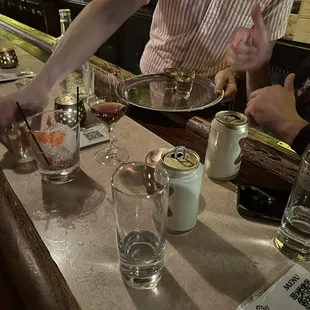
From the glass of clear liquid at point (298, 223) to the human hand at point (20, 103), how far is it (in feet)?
2.41

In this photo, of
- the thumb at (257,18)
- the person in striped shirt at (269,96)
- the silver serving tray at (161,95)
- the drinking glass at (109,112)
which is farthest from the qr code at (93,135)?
the thumb at (257,18)

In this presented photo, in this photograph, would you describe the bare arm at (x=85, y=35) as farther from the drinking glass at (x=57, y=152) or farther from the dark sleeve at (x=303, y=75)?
the dark sleeve at (x=303, y=75)

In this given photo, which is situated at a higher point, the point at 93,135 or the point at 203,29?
the point at 203,29

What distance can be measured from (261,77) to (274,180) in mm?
763

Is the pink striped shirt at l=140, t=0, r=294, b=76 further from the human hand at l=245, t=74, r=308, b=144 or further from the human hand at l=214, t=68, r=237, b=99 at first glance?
the human hand at l=245, t=74, r=308, b=144

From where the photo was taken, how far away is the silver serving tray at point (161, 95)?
1.26 meters

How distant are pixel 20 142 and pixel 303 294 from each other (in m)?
0.78

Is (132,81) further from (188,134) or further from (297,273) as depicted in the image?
(297,273)

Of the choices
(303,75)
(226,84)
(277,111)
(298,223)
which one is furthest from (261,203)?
(303,75)

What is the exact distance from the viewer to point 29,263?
0.63m

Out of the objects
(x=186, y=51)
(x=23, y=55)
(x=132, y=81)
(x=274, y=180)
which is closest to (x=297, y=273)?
(x=274, y=180)

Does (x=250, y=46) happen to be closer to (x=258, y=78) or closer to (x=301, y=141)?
(x=258, y=78)

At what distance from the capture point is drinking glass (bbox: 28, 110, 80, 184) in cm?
85

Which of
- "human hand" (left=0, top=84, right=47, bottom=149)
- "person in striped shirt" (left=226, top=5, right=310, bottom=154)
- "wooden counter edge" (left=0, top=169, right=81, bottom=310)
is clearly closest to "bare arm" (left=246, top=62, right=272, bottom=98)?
"person in striped shirt" (left=226, top=5, right=310, bottom=154)
